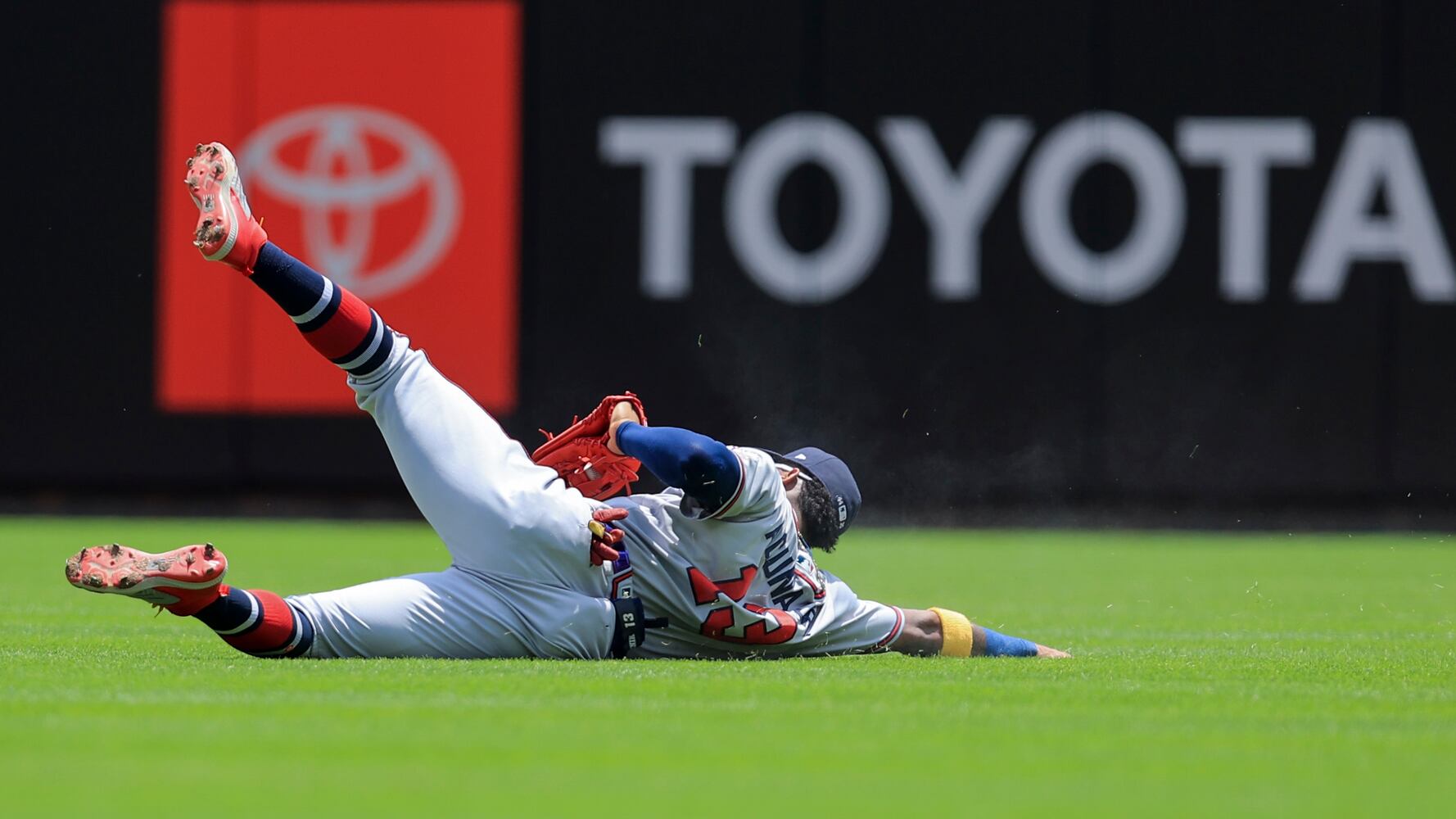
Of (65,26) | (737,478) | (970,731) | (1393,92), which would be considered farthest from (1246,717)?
(65,26)

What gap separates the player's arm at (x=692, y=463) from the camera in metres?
4.52

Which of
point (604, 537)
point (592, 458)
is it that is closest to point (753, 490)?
point (604, 537)

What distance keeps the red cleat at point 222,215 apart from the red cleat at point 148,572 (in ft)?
2.38

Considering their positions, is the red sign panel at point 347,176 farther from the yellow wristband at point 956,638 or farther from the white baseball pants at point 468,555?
the white baseball pants at point 468,555

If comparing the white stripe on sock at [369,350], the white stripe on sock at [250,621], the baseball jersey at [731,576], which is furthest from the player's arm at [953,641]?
the white stripe on sock at [250,621]

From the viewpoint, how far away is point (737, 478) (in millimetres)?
4598

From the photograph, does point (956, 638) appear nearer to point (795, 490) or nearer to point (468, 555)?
point (795, 490)

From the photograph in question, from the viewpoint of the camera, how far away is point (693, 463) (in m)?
4.52

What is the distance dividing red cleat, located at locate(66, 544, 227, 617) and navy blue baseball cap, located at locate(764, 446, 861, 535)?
160 centimetres

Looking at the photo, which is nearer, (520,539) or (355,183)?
(520,539)

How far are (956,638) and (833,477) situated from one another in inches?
21.8

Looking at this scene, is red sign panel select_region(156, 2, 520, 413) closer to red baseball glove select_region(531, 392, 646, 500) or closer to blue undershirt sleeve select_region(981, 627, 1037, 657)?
red baseball glove select_region(531, 392, 646, 500)

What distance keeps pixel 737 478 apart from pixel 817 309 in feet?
25.1

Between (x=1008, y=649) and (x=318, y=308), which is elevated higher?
(x=318, y=308)
